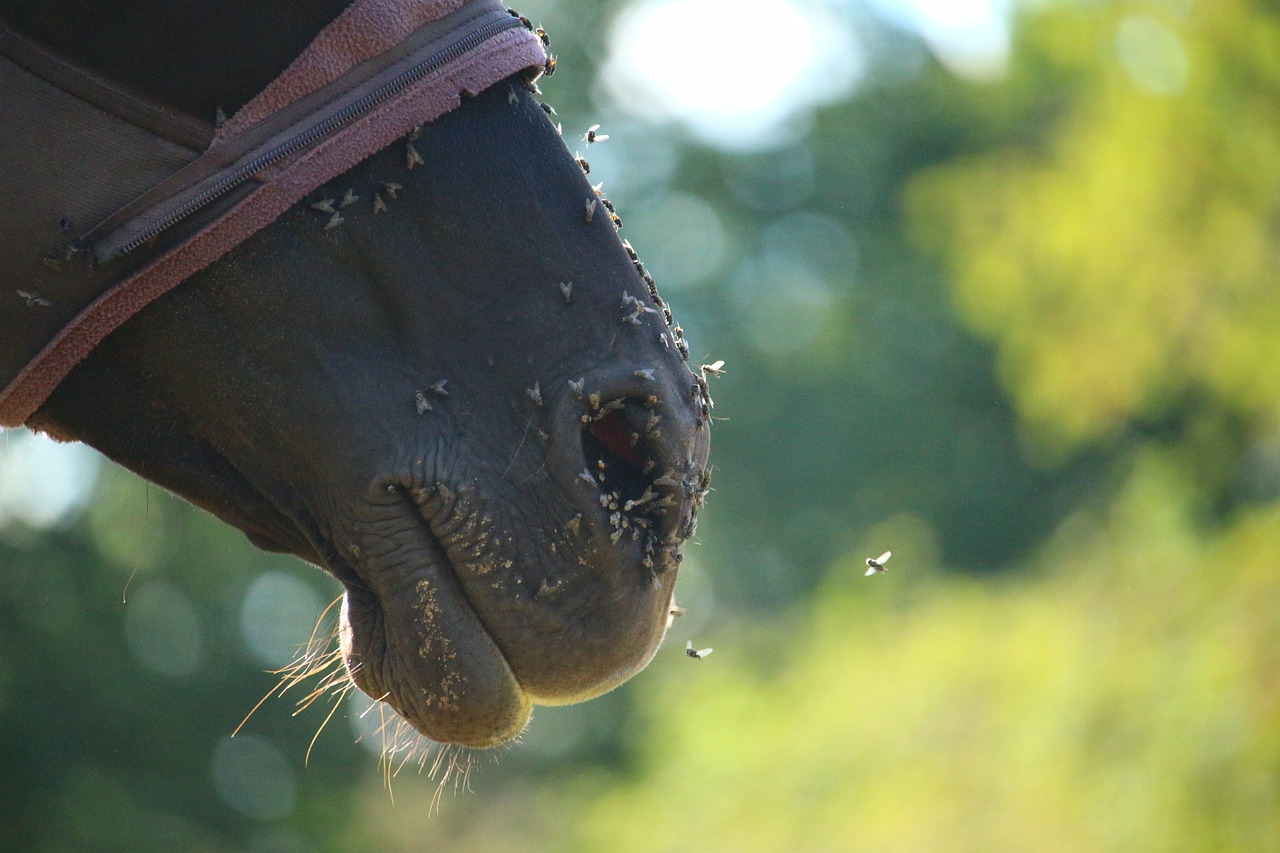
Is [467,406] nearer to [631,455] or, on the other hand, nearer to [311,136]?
[631,455]

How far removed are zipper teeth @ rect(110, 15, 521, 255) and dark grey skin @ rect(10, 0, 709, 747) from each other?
8 centimetres

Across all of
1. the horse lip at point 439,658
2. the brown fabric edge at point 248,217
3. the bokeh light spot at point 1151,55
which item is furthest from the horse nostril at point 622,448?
the bokeh light spot at point 1151,55

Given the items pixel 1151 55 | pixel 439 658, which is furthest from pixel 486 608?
pixel 1151 55

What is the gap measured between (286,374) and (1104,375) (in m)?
6.90

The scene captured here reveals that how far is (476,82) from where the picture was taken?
2125 millimetres

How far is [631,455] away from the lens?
81.1 inches

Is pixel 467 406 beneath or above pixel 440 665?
above

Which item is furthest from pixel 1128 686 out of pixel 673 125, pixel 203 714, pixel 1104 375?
pixel 673 125

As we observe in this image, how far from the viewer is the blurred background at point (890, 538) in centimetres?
731

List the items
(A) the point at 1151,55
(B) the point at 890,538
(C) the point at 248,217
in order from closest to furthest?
(C) the point at 248,217
(A) the point at 1151,55
(B) the point at 890,538

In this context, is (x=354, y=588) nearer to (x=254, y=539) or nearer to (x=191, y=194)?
(x=254, y=539)

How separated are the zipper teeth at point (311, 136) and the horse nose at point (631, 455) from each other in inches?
22.2

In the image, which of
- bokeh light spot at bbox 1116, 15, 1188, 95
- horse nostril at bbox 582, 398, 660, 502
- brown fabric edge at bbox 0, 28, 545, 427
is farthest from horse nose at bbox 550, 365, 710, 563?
bokeh light spot at bbox 1116, 15, 1188, 95

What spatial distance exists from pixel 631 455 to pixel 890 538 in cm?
2091
